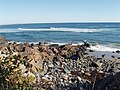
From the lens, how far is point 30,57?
59.2 feet

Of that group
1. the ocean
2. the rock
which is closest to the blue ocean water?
the ocean

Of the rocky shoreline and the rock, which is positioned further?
the rock

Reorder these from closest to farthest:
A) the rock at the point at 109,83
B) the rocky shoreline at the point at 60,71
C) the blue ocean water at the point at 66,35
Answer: the rocky shoreline at the point at 60,71
the rock at the point at 109,83
the blue ocean water at the point at 66,35

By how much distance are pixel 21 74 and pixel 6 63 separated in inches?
17.3

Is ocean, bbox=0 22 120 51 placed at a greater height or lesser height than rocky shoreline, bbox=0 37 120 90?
lesser

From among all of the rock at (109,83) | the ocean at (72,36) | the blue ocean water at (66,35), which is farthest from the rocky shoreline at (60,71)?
the blue ocean water at (66,35)

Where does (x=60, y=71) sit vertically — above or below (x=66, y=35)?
above

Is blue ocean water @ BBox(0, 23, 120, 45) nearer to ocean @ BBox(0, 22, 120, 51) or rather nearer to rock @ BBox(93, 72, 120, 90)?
ocean @ BBox(0, 22, 120, 51)

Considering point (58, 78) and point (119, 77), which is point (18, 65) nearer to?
point (119, 77)

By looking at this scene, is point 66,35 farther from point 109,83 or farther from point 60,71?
point 109,83

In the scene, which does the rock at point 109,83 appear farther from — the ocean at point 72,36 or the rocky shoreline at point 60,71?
the ocean at point 72,36

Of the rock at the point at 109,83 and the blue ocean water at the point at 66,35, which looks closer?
the rock at the point at 109,83

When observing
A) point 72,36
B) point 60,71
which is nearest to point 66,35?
point 72,36

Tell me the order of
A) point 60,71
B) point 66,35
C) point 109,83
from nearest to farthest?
point 109,83, point 60,71, point 66,35
